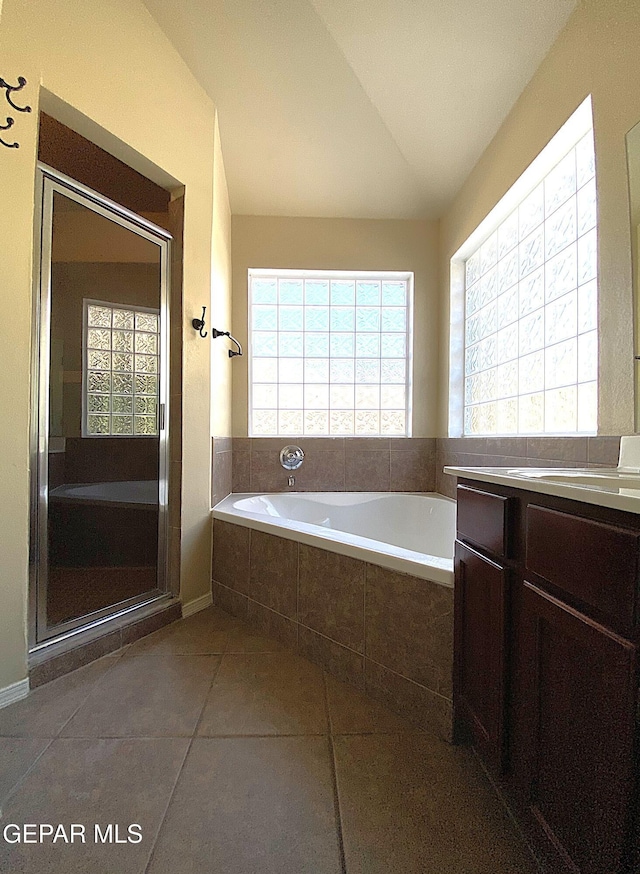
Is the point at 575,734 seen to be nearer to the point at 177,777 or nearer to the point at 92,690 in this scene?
the point at 177,777

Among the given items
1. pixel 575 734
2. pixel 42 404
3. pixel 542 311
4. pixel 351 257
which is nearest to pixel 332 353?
pixel 351 257

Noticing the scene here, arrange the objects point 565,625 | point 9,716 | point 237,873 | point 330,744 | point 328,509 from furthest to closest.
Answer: point 328,509 → point 9,716 → point 330,744 → point 237,873 → point 565,625

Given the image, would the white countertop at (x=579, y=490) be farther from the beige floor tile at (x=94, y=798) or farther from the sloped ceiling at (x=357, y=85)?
the sloped ceiling at (x=357, y=85)

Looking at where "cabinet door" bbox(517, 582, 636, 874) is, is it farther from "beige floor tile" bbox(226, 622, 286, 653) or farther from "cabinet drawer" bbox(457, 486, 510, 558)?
"beige floor tile" bbox(226, 622, 286, 653)

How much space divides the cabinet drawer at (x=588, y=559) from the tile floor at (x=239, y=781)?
0.66 meters

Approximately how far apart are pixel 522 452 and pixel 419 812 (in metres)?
1.42

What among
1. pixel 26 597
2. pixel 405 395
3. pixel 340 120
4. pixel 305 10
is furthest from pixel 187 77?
pixel 26 597

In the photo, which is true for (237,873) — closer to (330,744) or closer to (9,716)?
(330,744)

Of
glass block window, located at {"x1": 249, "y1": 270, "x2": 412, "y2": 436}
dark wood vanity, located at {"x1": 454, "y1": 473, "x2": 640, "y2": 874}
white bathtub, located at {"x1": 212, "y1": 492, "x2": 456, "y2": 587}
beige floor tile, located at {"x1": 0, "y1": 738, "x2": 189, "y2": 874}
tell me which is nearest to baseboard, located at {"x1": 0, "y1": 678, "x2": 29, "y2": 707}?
beige floor tile, located at {"x1": 0, "y1": 738, "x2": 189, "y2": 874}

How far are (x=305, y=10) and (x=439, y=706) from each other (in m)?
2.71

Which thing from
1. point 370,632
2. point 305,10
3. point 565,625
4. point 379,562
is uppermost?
point 305,10

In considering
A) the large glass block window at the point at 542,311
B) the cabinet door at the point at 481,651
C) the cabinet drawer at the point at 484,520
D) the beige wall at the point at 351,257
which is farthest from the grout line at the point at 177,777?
the beige wall at the point at 351,257

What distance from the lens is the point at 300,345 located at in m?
3.25

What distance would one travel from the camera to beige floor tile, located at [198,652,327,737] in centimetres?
138
